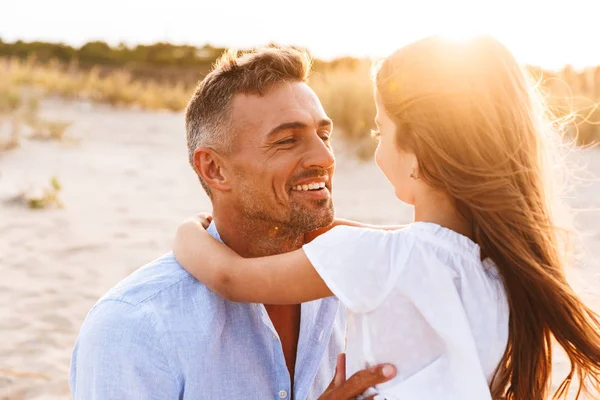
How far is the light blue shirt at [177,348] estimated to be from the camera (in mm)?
2150

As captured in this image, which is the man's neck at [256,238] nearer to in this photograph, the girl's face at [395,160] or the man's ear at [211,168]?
the man's ear at [211,168]

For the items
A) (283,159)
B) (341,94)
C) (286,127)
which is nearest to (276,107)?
(286,127)

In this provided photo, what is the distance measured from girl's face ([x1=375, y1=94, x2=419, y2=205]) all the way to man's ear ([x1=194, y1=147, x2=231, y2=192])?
0.74 m

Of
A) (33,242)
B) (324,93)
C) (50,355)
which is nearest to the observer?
(50,355)

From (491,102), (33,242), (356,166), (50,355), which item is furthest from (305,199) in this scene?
(356,166)

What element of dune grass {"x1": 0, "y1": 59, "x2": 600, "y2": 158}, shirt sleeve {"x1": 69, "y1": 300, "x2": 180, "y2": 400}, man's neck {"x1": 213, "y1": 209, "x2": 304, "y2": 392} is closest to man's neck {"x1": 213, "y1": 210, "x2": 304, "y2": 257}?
man's neck {"x1": 213, "y1": 209, "x2": 304, "y2": 392}

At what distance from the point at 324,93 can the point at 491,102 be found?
30.3ft

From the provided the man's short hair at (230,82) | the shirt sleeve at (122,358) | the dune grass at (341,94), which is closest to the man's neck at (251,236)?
the man's short hair at (230,82)

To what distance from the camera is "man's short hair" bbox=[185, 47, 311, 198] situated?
2.74 metres

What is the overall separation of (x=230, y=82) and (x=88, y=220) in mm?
6134

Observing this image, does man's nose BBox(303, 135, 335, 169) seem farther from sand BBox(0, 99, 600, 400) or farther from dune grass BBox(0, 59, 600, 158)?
dune grass BBox(0, 59, 600, 158)

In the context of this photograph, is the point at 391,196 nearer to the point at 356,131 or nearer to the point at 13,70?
the point at 356,131

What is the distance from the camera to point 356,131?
34.4 ft

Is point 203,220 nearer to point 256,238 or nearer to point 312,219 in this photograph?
point 256,238
